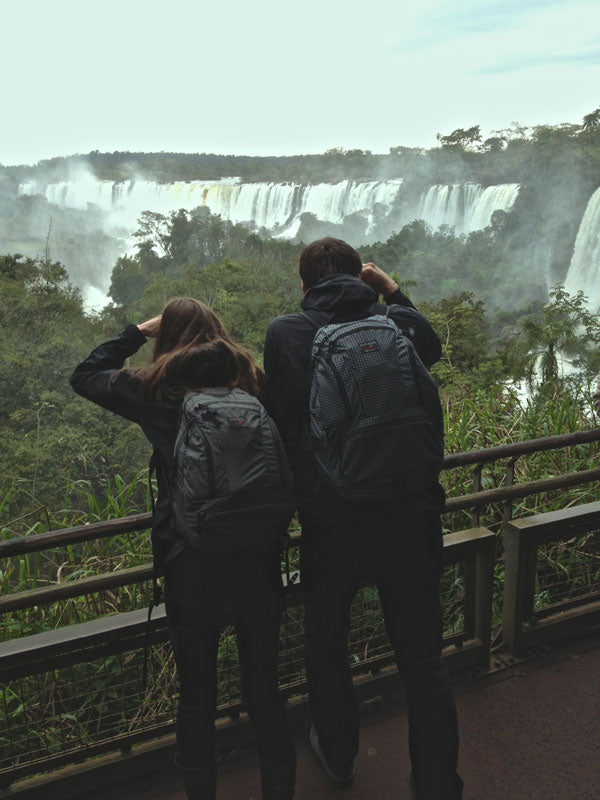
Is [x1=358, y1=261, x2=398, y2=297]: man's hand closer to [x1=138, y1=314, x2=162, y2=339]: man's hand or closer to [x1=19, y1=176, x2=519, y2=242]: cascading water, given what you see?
[x1=138, y1=314, x2=162, y2=339]: man's hand

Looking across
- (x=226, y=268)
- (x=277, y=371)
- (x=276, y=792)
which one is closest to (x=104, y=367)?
(x=277, y=371)

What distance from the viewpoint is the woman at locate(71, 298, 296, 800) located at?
49.9 inches

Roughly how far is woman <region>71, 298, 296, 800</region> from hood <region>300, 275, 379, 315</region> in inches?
7.2

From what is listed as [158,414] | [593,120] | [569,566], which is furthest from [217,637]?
[593,120]

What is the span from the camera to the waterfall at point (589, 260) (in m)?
17.8

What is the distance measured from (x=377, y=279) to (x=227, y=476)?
23.8 inches

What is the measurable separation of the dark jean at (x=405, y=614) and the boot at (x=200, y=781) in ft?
0.90

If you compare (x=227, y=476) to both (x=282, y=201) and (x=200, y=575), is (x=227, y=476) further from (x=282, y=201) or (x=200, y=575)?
(x=282, y=201)

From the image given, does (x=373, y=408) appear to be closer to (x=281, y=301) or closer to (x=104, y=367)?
(x=104, y=367)

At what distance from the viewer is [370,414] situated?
126 centimetres

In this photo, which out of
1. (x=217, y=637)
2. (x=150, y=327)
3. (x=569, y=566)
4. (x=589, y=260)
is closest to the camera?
(x=217, y=637)

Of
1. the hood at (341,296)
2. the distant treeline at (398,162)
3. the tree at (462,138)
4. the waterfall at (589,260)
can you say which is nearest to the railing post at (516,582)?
the hood at (341,296)

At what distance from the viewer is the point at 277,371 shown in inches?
54.1

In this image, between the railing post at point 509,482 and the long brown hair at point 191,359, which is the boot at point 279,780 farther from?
the railing post at point 509,482
